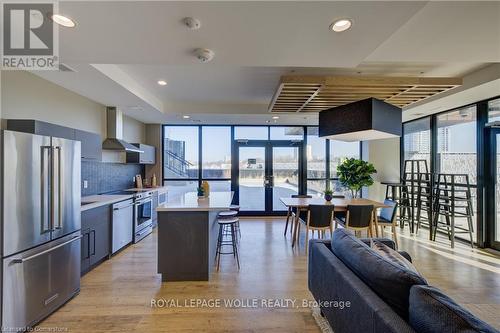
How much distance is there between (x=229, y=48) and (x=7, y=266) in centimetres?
263

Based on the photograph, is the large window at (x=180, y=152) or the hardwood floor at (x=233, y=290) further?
the large window at (x=180, y=152)

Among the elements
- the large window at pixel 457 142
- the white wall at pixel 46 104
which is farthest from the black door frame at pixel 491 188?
the white wall at pixel 46 104

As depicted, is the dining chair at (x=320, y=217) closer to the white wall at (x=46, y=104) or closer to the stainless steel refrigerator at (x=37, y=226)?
the stainless steel refrigerator at (x=37, y=226)

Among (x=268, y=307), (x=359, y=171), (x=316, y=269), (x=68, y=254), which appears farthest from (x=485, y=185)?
(x=68, y=254)

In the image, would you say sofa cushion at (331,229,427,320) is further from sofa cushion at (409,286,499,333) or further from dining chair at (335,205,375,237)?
dining chair at (335,205,375,237)

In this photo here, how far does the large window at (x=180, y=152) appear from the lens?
22.9 feet

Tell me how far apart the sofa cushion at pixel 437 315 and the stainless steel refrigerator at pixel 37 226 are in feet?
9.48

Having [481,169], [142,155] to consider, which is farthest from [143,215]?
[481,169]

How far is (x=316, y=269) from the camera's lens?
2.36m

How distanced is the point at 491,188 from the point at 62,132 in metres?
6.75

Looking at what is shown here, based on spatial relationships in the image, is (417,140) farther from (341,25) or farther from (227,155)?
(341,25)

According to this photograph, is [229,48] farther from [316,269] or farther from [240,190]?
[240,190]

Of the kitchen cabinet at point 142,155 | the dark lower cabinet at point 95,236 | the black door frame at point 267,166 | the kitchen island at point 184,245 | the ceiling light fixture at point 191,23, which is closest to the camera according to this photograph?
the ceiling light fixture at point 191,23

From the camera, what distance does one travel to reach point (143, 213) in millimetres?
5051
